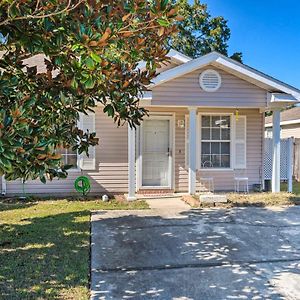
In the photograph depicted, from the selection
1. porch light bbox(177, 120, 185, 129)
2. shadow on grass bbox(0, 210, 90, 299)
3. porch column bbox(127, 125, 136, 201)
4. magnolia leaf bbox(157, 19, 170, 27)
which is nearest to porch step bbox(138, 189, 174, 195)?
porch column bbox(127, 125, 136, 201)

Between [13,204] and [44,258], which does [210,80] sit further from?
[44,258]

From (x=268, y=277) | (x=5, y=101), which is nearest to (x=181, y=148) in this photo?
(x=268, y=277)

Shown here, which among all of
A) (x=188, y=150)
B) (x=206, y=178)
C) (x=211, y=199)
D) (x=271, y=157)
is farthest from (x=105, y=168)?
(x=271, y=157)

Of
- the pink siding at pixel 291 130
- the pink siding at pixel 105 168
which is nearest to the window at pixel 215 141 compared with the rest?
the pink siding at pixel 105 168

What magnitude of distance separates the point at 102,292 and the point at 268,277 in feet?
6.78

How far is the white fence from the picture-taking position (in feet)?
36.6

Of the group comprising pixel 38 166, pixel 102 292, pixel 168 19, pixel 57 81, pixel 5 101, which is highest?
pixel 168 19

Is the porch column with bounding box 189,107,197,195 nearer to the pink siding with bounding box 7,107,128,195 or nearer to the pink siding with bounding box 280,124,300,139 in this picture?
the pink siding with bounding box 7,107,128,195

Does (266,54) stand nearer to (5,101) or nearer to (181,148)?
(181,148)

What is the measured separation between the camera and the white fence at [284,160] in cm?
1116

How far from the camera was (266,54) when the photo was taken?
2641 centimetres

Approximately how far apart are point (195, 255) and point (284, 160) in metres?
7.51

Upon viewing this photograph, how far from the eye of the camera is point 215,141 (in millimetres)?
11156

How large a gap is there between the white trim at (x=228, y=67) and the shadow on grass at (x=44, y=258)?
14.3 feet
